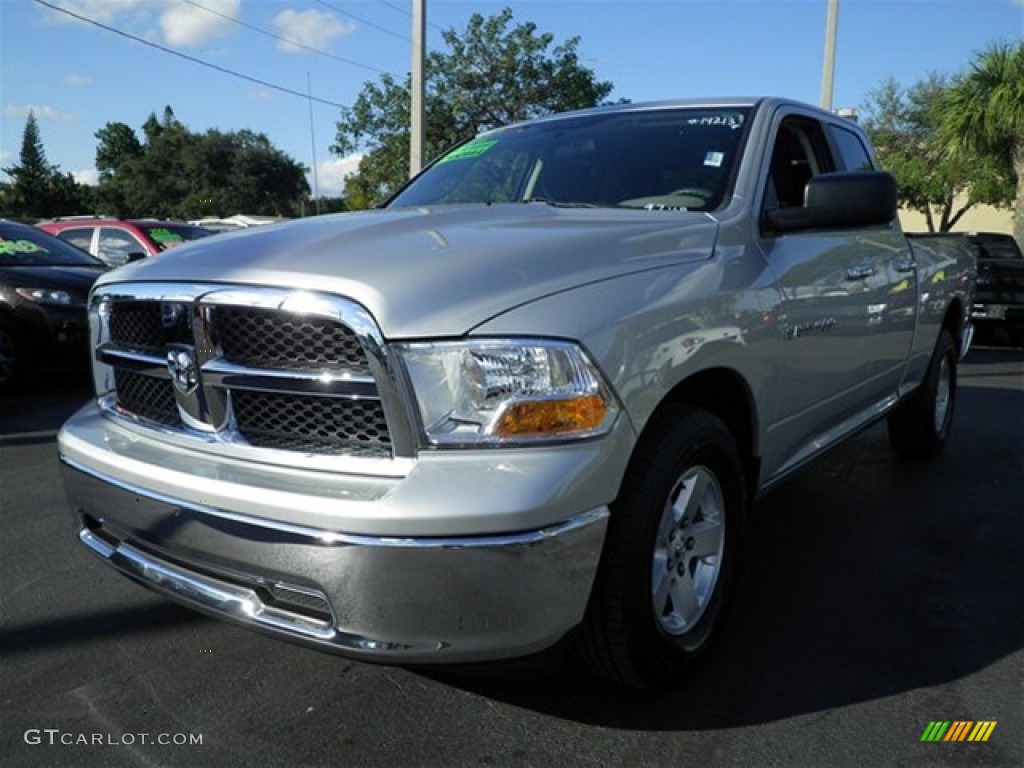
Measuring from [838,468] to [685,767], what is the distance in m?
3.45

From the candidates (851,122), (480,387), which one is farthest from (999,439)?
(480,387)

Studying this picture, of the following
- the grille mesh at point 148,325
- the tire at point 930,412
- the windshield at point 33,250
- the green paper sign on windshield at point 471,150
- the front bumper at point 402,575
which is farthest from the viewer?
the windshield at point 33,250

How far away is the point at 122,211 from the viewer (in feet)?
223

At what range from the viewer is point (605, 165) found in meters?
3.45

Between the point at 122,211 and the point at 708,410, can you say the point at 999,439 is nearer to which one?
the point at 708,410

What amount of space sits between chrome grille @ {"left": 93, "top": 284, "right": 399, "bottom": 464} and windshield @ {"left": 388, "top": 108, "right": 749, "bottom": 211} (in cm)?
143

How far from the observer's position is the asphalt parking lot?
230cm

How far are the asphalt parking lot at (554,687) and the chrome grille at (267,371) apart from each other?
2.26ft

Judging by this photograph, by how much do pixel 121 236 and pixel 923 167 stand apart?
26.0 m

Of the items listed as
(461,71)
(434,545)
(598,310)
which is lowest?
(434,545)

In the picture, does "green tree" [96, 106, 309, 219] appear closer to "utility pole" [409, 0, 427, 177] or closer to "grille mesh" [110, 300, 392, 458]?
"utility pole" [409, 0, 427, 177]

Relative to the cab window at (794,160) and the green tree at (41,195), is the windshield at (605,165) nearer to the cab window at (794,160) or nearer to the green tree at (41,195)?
the cab window at (794,160)

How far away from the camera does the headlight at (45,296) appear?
722 centimetres

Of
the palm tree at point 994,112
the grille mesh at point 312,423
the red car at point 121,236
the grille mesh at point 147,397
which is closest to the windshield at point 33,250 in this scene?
the red car at point 121,236
